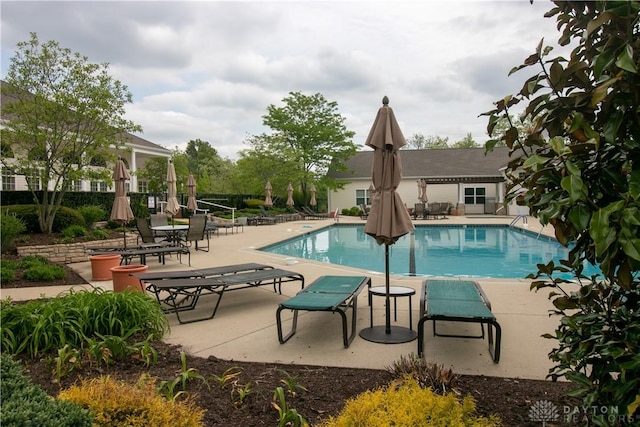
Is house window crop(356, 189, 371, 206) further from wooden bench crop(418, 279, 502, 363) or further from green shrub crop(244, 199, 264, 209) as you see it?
wooden bench crop(418, 279, 502, 363)

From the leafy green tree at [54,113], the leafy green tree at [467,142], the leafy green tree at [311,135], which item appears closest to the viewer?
the leafy green tree at [54,113]

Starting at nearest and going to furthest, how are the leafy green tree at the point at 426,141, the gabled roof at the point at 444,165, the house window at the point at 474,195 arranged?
the house window at the point at 474,195
the gabled roof at the point at 444,165
the leafy green tree at the point at 426,141

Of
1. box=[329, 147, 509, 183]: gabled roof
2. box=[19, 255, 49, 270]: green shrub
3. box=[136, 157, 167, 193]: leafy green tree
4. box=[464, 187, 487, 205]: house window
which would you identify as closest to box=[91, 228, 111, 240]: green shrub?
box=[19, 255, 49, 270]: green shrub

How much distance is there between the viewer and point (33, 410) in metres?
1.83

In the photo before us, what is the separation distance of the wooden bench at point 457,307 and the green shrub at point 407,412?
1249 mm

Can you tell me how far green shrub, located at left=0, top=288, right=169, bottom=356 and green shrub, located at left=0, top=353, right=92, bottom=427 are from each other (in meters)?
1.75

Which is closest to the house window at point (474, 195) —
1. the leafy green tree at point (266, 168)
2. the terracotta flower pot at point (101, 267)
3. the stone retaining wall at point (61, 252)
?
the leafy green tree at point (266, 168)

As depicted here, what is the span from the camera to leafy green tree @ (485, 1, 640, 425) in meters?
1.33

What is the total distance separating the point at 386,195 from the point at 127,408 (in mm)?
3201

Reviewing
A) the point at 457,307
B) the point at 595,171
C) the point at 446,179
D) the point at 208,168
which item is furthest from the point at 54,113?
the point at 208,168

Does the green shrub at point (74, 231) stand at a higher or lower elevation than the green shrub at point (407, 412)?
higher

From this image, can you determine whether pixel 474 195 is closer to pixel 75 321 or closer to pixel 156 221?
pixel 156 221

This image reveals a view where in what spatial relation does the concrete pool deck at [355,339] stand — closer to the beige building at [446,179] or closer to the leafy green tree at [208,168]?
the beige building at [446,179]

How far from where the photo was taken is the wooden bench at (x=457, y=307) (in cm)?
357
